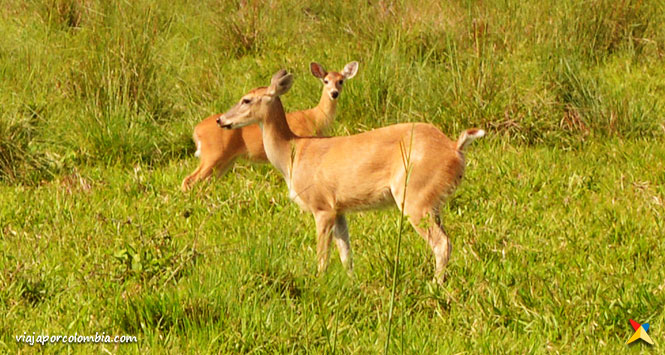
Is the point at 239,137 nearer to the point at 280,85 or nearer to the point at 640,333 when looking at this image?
the point at 280,85

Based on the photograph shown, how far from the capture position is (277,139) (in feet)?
19.8

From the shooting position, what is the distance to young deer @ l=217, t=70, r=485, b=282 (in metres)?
5.25

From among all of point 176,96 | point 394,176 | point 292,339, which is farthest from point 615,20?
point 292,339

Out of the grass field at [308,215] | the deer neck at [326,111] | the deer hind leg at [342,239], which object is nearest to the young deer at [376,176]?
the deer hind leg at [342,239]

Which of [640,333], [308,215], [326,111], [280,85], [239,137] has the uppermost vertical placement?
[280,85]

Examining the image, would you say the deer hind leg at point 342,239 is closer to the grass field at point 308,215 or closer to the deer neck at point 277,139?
the grass field at point 308,215

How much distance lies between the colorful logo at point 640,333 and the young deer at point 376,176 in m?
1.01

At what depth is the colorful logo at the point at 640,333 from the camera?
4053 millimetres

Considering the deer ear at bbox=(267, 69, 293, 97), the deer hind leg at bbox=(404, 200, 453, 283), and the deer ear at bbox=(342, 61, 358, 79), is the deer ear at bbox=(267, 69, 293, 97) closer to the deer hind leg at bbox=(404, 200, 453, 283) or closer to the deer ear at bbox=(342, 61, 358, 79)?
the deer hind leg at bbox=(404, 200, 453, 283)

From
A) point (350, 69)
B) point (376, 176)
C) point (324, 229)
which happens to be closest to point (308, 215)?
point (324, 229)

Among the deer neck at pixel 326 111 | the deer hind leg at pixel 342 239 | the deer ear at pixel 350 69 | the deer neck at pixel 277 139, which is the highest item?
the deer neck at pixel 277 139

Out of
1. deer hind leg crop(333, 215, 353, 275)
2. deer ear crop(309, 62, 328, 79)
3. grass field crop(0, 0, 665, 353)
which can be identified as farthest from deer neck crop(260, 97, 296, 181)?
deer ear crop(309, 62, 328, 79)

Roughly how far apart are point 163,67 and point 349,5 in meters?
2.63

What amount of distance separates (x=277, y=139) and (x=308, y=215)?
1.60 feet
